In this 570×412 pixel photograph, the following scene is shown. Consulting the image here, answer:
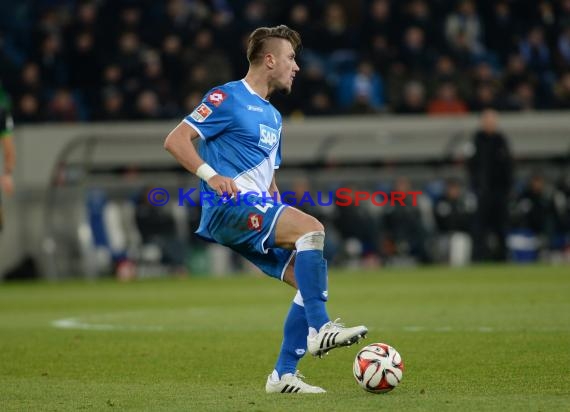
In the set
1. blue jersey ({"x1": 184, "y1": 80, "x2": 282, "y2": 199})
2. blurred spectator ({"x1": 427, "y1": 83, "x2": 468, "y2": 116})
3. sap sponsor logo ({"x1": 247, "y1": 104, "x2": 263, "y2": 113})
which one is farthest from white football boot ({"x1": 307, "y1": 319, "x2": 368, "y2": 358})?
blurred spectator ({"x1": 427, "y1": 83, "x2": 468, "y2": 116})

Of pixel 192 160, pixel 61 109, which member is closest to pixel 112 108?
pixel 61 109

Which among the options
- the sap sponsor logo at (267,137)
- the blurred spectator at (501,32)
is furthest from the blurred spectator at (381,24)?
the sap sponsor logo at (267,137)

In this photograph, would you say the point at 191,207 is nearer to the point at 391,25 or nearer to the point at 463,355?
the point at 391,25

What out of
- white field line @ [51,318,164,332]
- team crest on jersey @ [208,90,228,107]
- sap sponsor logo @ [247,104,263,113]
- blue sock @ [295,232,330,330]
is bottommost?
white field line @ [51,318,164,332]

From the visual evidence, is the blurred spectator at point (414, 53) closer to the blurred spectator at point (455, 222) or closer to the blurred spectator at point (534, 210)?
the blurred spectator at point (455, 222)

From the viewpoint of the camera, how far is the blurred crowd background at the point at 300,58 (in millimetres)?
22641

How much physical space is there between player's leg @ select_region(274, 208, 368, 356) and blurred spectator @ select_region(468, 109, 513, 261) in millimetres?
14105

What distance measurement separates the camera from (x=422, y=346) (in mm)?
9406

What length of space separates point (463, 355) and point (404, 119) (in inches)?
578

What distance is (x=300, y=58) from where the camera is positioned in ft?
78.3

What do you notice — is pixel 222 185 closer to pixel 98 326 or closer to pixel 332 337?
pixel 332 337

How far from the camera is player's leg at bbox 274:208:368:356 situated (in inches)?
268

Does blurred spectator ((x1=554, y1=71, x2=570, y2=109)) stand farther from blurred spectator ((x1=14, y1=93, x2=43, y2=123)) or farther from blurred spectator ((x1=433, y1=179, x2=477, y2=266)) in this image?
blurred spectator ((x1=14, y1=93, x2=43, y2=123))

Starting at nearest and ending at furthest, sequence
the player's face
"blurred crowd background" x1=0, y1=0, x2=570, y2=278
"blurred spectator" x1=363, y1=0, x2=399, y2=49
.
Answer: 1. the player's face
2. "blurred crowd background" x1=0, y1=0, x2=570, y2=278
3. "blurred spectator" x1=363, y1=0, x2=399, y2=49
